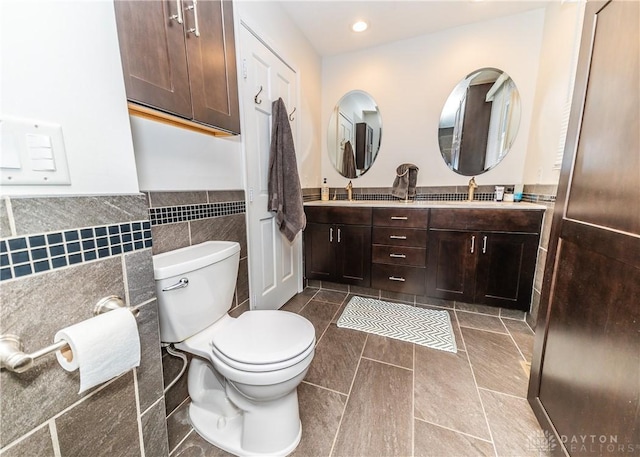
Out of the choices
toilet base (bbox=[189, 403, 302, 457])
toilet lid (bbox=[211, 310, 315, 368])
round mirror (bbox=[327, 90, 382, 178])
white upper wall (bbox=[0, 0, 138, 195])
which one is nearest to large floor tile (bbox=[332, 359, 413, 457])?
toilet base (bbox=[189, 403, 302, 457])

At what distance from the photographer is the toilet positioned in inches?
32.8

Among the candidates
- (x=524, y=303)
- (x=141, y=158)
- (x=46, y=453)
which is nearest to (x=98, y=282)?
(x=46, y=453)

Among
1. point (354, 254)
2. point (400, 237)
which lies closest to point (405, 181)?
point (400, 237)

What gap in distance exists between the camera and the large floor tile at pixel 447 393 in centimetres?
104

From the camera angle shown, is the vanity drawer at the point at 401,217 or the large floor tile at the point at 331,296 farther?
the large floor tile at the point at 331,296

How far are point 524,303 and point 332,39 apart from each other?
2590mm

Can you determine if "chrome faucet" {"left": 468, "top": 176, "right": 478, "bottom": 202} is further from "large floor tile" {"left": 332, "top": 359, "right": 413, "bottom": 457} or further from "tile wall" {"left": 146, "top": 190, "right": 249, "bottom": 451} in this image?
"tile wall" {"left": 146, "top": 190, "right": 249, "bottom": 451}

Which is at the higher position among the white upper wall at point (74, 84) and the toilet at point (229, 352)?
the white upper wall at point (74, 84)

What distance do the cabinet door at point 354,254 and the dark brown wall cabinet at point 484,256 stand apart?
48 cm

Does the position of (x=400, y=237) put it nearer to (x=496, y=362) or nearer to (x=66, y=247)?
(x=496, y=362)

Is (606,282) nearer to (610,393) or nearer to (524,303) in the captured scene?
(610,393)

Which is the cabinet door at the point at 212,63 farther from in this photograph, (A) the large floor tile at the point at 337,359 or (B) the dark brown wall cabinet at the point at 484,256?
(B) the dark brown wall cabinet at the point at 484,256

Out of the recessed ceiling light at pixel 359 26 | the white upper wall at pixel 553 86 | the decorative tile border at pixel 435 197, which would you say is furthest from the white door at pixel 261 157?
the white upper wall at pixel 553 86

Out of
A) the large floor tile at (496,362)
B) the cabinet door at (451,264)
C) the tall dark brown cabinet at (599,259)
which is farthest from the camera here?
the cabinet door at (451,264)
